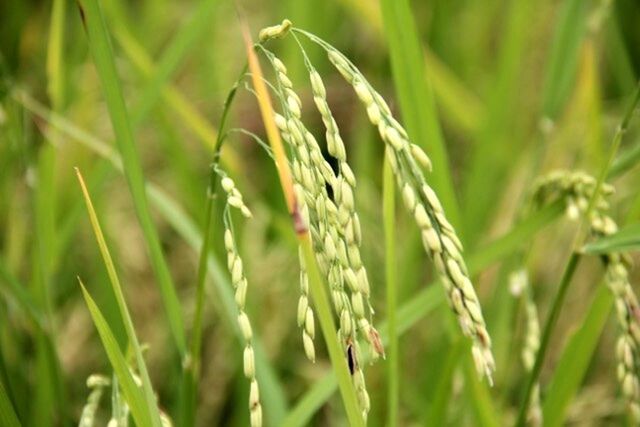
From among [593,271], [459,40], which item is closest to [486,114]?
[593,271]

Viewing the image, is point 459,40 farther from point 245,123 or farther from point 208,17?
point 208,17

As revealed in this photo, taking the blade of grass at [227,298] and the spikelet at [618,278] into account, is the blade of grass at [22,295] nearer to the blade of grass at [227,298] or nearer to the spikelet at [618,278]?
the blade of grass at [227,298]

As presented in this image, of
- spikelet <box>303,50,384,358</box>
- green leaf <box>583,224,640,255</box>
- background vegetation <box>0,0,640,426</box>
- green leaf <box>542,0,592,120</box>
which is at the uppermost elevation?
spikelet <box>303,50,384,358</box>

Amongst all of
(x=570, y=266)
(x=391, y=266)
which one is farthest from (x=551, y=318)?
(x=391, y=266)

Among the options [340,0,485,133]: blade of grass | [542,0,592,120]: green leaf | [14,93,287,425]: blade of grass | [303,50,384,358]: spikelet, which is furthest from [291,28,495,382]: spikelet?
[340,0,485,133]: blade of grass

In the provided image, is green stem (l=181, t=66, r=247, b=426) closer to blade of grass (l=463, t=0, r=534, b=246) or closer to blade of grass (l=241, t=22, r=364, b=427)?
blade of grass (l=241, t=22, r=364, b=427)
